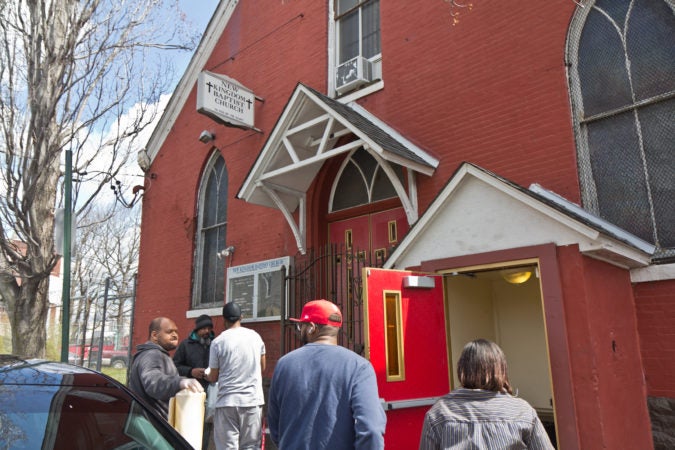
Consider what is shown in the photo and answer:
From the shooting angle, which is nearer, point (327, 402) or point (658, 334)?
point (327, 402)

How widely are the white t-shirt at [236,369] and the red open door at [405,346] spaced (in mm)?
1210

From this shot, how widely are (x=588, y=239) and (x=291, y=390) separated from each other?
113 inches

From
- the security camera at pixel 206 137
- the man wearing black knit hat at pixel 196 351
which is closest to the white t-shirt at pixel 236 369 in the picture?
the man wearing black knit hat at pixel 196 351

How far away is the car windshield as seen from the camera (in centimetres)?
241

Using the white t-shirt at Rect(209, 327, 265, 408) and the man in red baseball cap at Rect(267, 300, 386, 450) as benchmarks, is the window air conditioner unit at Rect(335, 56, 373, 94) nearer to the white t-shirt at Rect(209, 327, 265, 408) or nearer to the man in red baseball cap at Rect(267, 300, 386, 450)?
the white t-shirt at Rect(209, 327, 265, 408)

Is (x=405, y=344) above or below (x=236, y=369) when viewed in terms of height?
above

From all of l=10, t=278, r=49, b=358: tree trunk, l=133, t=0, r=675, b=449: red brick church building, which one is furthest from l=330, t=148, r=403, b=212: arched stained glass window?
l=10, t=278, r=49, b=358: tree trunk

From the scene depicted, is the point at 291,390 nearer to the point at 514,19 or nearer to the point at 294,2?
the point at 514,19

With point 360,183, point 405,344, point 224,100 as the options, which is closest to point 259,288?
point 360,183

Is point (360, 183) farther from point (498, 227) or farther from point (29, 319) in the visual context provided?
point (29, 319)

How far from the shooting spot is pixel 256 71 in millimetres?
10141

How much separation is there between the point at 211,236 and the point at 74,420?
8.08m

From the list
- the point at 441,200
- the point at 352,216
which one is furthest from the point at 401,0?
the point at 441,200

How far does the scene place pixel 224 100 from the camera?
9.21 metres
